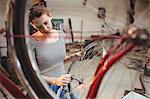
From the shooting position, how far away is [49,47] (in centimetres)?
103

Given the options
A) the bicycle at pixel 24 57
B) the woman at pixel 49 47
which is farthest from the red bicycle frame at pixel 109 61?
the woman at pixel 49 47

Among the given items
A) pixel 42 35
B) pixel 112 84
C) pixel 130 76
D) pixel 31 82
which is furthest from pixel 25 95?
pixel 130 76

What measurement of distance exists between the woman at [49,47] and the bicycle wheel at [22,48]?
331 mm

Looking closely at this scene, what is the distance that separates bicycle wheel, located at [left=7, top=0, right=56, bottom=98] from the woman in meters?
0.33

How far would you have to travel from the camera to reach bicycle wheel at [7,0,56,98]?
454 millimetres

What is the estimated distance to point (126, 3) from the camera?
25.0 inches

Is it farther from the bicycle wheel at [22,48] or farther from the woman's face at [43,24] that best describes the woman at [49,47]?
the bicycle wheel at [22,48]

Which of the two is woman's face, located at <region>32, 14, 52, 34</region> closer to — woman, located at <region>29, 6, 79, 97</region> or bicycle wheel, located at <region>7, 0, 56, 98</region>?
woman, located at <region>29, 6, 79, 97</region>

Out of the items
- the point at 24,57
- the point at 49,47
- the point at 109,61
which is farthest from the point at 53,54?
the point at 109,61

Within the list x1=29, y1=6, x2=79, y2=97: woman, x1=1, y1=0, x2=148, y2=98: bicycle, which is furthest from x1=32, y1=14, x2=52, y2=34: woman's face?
x1=1, y1=0, x2=148, y2=98: bicycle

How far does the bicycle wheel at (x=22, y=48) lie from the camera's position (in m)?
0.45

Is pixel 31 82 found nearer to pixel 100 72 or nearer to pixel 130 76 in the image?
pixel 100 72

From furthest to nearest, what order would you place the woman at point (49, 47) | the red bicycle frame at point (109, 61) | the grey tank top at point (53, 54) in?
the grey tank top at point (53, 54)
the woman at point (49, 47)
the red bicycle frame at point (109, 61)

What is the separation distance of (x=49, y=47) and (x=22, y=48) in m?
0.55
